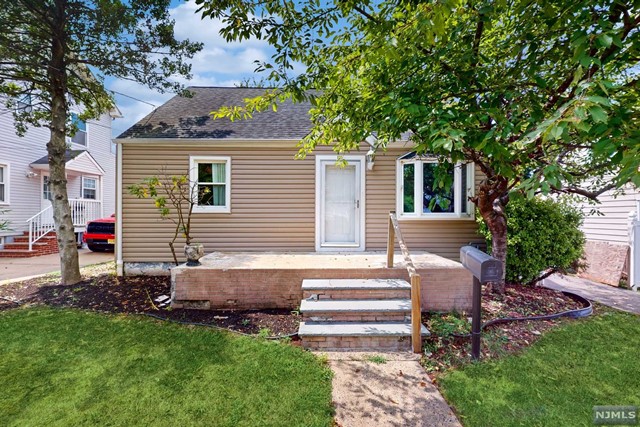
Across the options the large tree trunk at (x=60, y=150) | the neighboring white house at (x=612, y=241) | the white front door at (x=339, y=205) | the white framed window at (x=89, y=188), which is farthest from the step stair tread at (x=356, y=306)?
the white framed window at (x=89, y=188)

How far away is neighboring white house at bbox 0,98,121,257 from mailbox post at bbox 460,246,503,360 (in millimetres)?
11424

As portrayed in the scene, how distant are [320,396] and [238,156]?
5532 millimetres

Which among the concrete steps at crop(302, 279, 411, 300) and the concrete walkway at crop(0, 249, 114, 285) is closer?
the concrete steps at crop(302, 279, 411, 300)

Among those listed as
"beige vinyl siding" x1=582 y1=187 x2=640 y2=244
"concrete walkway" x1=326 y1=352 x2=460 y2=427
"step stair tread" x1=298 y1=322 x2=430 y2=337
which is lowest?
"concrete walkway" x1=326 y1=352 x2=460 y2=427

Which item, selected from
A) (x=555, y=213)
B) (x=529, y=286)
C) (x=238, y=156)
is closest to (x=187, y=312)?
(x=238, y=156)

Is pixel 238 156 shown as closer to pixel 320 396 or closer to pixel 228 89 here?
pixel 228 89

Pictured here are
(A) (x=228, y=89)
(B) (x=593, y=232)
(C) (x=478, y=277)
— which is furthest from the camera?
(A) (x=228, y=89)

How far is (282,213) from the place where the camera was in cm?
691

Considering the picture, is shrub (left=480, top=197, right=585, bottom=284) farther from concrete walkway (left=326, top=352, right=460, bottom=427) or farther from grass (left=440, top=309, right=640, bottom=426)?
concrete walkway (left=326, top=352, right=460, bottom=427)

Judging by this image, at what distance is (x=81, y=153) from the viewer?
1232cm

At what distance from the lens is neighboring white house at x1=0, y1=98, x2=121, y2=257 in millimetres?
10492

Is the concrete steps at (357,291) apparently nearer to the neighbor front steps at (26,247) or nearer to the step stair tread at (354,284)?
the step stair tread at (354,284)

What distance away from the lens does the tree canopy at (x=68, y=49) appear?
5.52 meters

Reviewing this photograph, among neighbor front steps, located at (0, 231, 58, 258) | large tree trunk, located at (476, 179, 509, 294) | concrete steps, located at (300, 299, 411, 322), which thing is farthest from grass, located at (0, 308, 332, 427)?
neighbor front steps, located at (0, 231, 58, 258)
